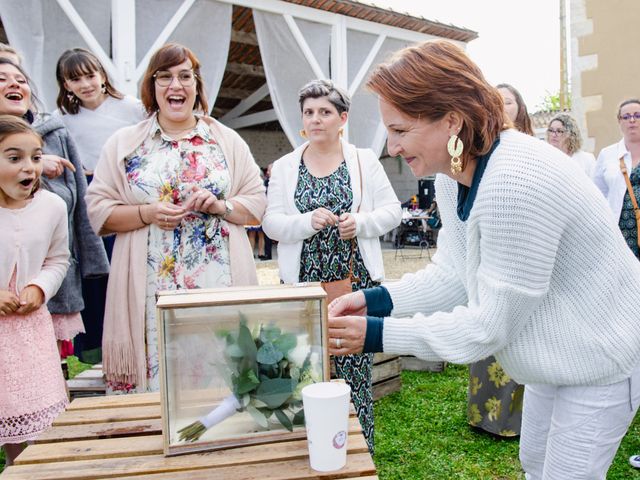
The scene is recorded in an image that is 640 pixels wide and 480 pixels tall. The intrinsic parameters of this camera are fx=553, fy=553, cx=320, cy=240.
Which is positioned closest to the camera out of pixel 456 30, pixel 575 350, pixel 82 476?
pixel 82 476

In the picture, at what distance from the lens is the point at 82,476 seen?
1.06 m

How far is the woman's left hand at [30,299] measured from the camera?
6.30 feet

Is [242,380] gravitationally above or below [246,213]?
below

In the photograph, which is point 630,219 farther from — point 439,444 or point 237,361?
point 237,361

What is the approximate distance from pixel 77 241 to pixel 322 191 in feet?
3.64

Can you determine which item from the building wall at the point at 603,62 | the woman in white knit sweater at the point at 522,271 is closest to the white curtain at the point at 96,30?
the building wall at the point at 603,62

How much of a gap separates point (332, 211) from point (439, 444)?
132cm

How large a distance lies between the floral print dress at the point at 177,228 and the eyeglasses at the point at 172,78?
163 millimetres

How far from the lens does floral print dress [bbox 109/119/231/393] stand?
7.00 ft

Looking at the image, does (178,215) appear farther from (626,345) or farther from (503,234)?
(626,345)

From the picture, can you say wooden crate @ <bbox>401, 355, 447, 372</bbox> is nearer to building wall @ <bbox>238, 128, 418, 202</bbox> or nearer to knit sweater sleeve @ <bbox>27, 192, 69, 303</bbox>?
knit sweater sleeve @ <bbox>27, 192, 69, 303</bbox>

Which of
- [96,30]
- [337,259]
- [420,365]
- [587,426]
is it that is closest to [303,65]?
[96,30]

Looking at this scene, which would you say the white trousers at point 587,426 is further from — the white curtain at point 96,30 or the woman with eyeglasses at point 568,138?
the white curtain at point 96,30

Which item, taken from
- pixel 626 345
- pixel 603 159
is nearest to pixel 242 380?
pixel 626 345
